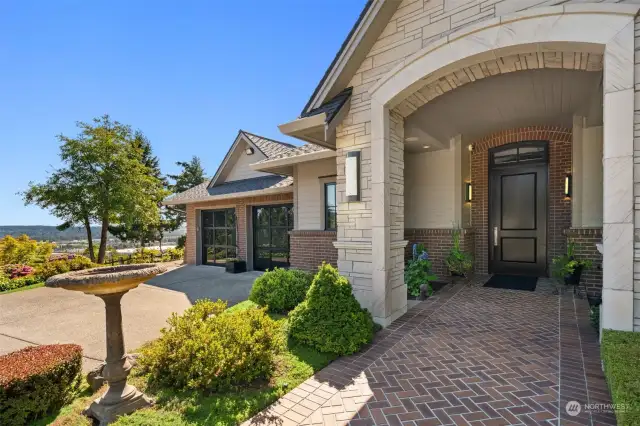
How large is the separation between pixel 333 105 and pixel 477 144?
5.53m

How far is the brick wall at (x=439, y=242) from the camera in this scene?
802 cm

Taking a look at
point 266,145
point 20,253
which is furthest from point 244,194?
point 20,253

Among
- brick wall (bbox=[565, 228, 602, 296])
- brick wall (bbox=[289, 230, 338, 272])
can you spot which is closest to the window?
brick wall (bbox=[289, 230, 338, 272])

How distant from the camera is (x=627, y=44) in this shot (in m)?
3.12

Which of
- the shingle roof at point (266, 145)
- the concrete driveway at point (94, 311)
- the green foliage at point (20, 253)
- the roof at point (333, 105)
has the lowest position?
the concrete driveway at point (94, 311)

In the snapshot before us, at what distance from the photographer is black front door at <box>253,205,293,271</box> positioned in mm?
11133

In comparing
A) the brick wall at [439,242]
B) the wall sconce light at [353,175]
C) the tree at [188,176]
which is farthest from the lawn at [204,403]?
the tree at [188,176]

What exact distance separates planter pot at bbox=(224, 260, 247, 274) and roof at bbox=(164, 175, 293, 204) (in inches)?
106

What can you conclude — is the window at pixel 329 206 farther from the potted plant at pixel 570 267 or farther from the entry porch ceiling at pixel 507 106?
the potted plant at pixel 570 267

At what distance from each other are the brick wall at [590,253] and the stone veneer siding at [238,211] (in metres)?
7.82

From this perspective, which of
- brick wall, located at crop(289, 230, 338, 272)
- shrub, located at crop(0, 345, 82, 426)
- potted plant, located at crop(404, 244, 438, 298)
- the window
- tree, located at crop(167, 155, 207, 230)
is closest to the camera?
shrub, located at crop(0, 345, 82, 426)

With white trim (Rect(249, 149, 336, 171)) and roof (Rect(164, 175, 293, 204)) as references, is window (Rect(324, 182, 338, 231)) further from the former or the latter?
roof (Rect(164, 175, 293, 204))

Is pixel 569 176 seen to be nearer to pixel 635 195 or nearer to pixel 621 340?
pixel 635 195

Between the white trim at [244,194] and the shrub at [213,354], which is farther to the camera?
the white trim at [244,194]
